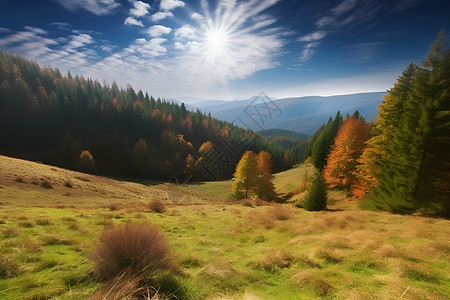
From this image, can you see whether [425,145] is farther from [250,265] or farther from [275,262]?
[250,265]

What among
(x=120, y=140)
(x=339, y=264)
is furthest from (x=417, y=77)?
(x=120, y=140)

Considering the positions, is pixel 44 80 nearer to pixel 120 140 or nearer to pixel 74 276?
pixel 120 140

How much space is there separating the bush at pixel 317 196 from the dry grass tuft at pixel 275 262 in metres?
18.7

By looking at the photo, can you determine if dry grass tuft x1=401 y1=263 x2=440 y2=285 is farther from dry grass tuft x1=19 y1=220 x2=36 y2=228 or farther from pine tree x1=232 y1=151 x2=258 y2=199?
pine tree x1=232 y1=151 x2=258 y2=199

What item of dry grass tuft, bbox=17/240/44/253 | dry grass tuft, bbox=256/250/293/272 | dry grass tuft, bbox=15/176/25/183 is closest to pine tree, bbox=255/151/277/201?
dry grass tuft, bbox=256/250/293/272

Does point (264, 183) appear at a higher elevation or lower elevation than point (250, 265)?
lower

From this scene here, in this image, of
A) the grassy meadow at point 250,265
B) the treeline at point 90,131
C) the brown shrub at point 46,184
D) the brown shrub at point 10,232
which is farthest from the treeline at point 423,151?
the treeline at point 90,131

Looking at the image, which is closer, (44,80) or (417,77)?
(417,77)

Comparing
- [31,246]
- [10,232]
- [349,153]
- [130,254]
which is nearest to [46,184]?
[10,232]

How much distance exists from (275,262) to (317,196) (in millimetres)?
19347

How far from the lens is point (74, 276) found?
5.14m

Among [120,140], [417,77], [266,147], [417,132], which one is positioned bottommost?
[266,147]

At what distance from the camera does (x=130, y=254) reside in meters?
5.22

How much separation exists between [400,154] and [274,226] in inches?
539
